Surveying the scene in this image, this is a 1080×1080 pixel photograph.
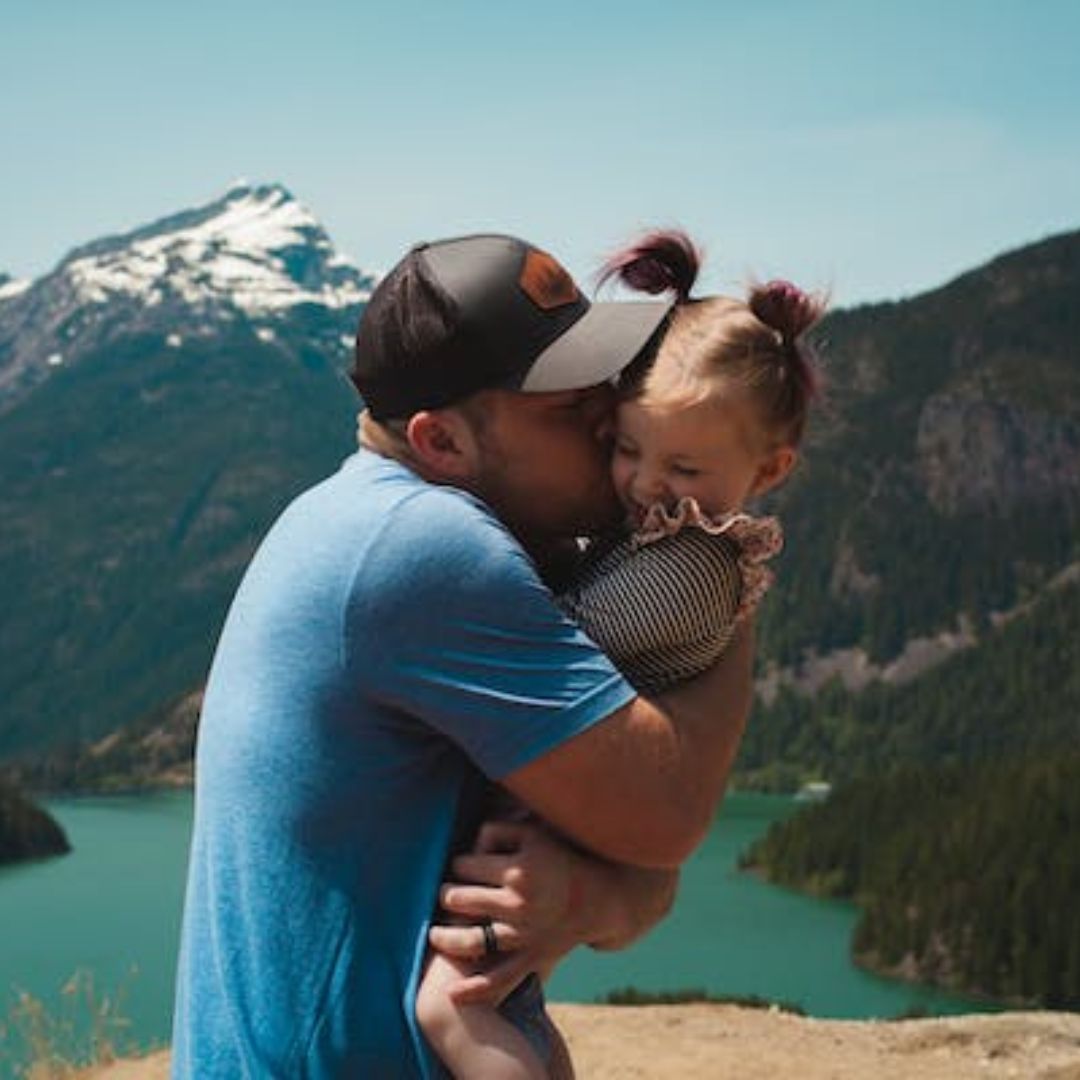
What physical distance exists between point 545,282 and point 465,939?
1.00 metres

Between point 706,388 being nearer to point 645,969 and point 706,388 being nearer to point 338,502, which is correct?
point 338,502

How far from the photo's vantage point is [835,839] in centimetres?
11088

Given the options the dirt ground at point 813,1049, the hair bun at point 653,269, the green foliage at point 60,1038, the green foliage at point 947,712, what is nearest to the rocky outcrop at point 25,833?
the green foliage at point 947,712

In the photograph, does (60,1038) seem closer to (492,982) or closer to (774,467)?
(774,467)

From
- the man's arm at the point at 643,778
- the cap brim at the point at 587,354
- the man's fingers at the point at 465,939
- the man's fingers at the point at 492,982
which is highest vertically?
the cap brim at the point at 587,354

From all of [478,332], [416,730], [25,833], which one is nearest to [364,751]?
[416,730]

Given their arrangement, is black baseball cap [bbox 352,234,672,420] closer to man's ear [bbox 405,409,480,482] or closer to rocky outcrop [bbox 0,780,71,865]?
man's ear [bbox 405,409,480,482]

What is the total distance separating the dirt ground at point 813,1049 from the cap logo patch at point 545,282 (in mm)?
9509

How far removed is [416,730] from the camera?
8.72 ft

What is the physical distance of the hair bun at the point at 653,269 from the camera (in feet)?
10.9

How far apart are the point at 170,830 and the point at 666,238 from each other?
5410 inches

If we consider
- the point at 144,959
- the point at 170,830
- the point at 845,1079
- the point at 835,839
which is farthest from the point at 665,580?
the point at 170,830

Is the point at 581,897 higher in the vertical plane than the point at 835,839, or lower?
higher

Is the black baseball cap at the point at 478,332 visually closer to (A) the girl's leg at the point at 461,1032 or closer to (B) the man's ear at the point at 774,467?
(B) the man's ear at the point at 774,467
